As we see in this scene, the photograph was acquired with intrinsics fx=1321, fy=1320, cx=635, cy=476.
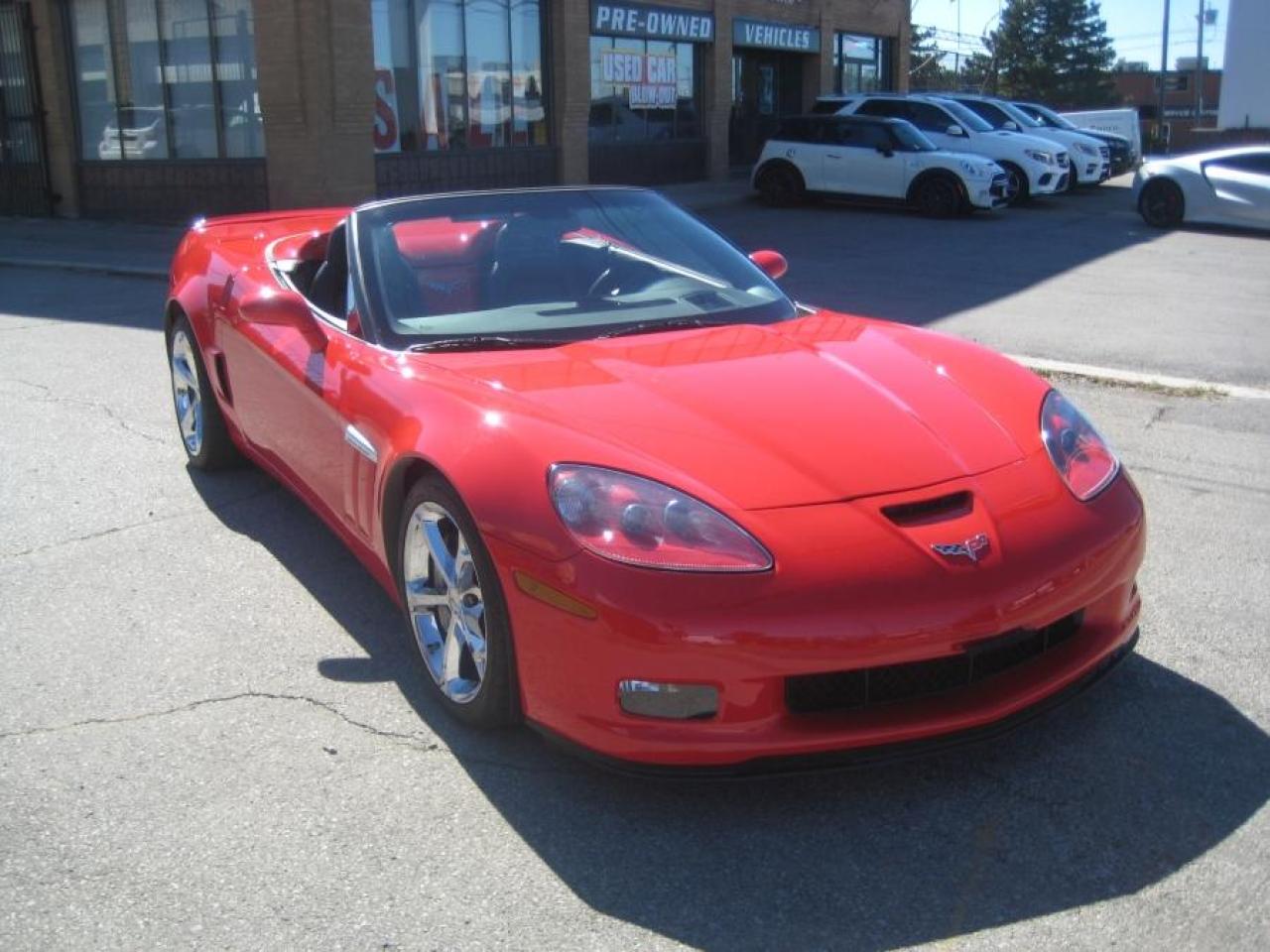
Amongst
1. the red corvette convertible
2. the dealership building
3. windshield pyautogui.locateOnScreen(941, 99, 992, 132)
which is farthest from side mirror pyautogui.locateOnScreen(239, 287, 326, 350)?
windshield pyautogui.locateOnScreen(941, 99, 992, 132)

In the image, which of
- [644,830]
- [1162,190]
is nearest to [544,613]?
[644,830]

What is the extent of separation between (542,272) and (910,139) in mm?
16964

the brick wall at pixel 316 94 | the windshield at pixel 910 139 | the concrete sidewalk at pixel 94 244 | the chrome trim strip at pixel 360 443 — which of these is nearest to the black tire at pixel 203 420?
the chrome trim strip at pixel 360 443

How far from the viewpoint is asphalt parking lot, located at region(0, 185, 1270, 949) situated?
2744mm

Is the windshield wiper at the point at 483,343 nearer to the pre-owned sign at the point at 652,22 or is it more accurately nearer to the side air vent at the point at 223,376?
the side air vent at the point at 223,376

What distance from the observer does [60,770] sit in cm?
339

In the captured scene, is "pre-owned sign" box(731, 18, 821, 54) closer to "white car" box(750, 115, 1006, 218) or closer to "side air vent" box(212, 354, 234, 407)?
"white car" box(750, 115, 1006, 218)

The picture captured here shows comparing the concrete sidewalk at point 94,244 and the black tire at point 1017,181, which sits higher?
the black tire at point 1017,181

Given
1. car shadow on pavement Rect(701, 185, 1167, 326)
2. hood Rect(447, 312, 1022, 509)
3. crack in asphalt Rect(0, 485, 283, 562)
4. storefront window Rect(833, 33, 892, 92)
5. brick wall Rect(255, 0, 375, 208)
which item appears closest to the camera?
hood Rect(447, 312, 1022, 509)

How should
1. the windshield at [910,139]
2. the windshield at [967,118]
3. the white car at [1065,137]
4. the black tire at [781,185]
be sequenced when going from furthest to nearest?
the white car at [1065,137] → the windshield at [967,118] → the black tire at [781,185] → the windshield at [910,139]

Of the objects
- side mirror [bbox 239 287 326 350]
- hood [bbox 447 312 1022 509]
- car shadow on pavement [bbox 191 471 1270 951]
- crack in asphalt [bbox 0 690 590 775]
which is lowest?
car shadow on pavement [bbox 191 471 1270 951]

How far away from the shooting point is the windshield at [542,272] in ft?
13.7

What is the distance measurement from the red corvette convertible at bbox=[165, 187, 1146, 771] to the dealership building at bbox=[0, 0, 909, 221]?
1383 cm

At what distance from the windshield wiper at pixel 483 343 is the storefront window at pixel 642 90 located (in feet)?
61.8
